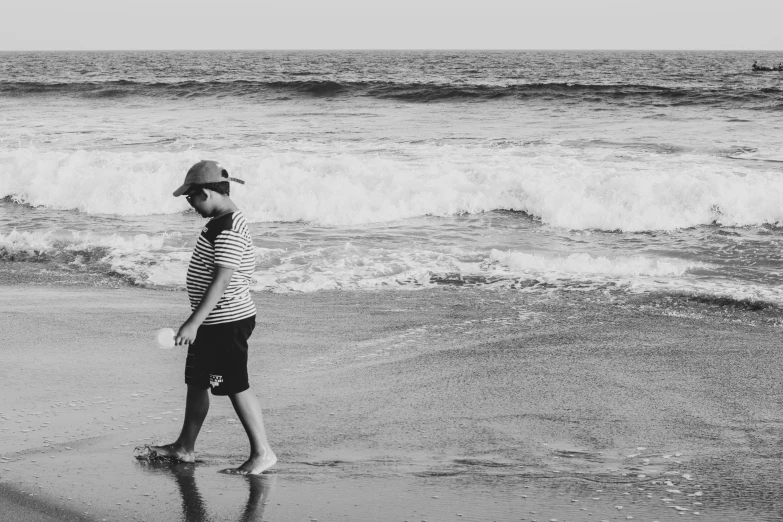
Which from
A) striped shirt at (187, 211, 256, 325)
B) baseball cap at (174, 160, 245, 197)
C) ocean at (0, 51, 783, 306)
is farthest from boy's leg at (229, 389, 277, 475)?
ocean at (0, 51, 783, 306)

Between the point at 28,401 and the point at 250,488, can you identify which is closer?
the point at 250,488

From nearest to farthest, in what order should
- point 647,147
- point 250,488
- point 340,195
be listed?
point 250,488 < point 340,195 < point 647,147

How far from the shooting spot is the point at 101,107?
28.8 metres

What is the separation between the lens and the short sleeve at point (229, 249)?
11.7 feet

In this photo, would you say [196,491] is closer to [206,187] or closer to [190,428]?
[190,428]

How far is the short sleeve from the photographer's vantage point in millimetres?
3561

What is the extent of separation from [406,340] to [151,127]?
708 inches

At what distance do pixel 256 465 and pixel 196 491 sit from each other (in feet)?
1.02

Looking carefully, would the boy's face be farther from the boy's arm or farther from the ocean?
the ocean

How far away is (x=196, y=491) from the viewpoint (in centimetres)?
358

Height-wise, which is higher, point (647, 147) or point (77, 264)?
point (647, 147)

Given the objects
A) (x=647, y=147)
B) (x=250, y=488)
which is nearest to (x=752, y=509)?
(x=250, y=488)

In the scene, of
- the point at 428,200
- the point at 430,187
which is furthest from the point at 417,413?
the point at 430,187

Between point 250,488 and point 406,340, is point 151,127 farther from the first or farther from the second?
point 250,488
